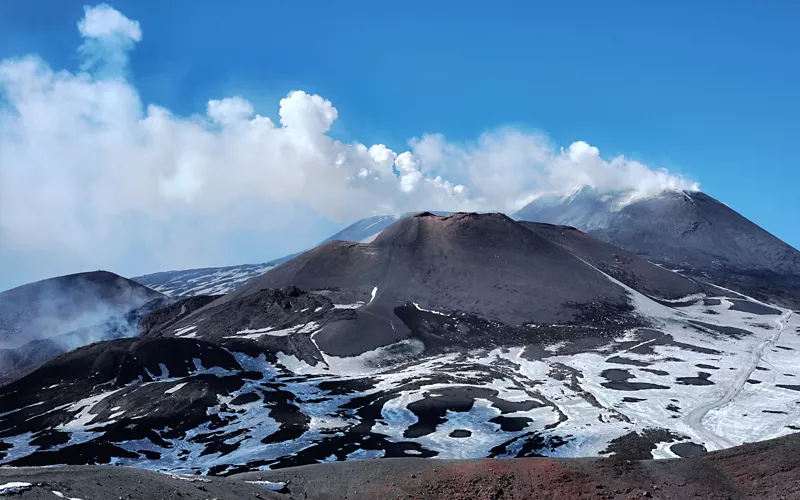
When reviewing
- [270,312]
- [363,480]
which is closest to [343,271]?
[270,312]

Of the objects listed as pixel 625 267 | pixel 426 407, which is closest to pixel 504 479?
pixel 426 407

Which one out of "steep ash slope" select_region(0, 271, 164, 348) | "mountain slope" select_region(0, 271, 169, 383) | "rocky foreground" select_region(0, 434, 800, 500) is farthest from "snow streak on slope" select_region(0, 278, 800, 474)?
"steep ash slope" select_region(0, 271, 164, 348)

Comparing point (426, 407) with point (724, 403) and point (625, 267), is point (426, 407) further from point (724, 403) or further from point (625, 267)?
point (625, 267)

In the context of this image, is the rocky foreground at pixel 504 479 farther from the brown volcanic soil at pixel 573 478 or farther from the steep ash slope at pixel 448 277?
the steep ash slope at pixel 448 277

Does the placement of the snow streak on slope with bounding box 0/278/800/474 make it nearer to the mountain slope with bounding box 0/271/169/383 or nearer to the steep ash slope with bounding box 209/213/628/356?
the steep ash slope with bounding box 209/213/628/356

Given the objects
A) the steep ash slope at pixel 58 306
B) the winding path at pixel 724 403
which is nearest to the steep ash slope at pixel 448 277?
the winding path at pixel 724 403

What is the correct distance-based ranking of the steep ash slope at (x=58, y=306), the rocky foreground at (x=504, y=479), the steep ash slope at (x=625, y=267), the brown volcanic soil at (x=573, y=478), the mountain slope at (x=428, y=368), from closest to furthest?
the rocky foreground at (x=504, y=479) → the brown volcanic soil at (x=573, y=478) → the mountain slope at (x=428, y=368) → the steep ash slope at (x=625, y=267) → the steep ash slope at (x=58, y=306)

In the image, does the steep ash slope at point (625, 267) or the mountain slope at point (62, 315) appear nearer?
the mountain slope at point (62, 315)
